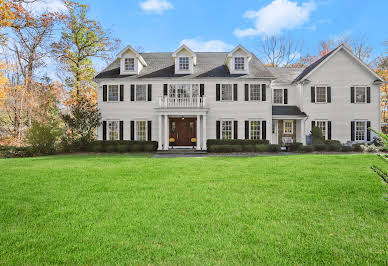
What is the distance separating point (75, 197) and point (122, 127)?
45.0 feet

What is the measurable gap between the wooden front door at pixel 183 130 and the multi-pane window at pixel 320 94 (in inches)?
418

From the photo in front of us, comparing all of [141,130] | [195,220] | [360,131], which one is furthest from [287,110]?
[195,220]

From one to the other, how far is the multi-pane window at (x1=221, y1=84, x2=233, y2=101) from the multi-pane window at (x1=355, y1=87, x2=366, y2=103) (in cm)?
1079

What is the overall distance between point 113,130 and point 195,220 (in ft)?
53.3

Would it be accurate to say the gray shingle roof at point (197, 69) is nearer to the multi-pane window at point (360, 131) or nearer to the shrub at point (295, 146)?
the shrub at point (295, 146)

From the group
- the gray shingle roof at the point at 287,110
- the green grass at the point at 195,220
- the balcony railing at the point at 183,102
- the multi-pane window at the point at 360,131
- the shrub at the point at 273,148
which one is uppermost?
the balcony railing at the point at 183,102

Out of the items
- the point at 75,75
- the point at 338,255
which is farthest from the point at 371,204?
the point at 75,75

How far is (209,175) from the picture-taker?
24.0 feet

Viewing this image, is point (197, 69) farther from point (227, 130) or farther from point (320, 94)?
point (320, 94)

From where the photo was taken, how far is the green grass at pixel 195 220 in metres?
2.77

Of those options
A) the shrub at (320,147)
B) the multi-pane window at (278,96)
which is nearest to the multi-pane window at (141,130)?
the multi-pane window at (278,96)

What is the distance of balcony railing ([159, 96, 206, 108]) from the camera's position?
56.7 feet

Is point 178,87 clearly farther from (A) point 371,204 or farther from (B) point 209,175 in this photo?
(A) point 371,204

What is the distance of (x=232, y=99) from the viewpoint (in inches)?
707
